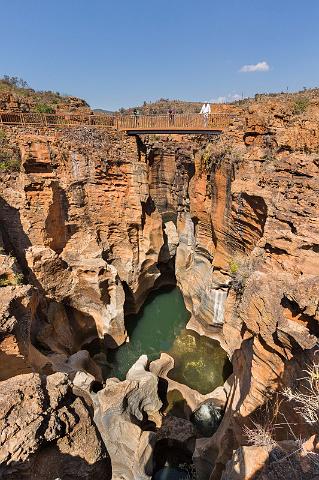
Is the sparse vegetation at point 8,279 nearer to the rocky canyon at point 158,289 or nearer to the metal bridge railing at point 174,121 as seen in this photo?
the rocky canyon at point 158,289

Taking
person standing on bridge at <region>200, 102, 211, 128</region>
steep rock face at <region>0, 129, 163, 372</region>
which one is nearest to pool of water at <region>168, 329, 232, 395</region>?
steep rock face at <region>0, 129, 163, 372</region>

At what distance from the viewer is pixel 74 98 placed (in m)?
16.3

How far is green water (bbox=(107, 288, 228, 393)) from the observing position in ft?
38.0

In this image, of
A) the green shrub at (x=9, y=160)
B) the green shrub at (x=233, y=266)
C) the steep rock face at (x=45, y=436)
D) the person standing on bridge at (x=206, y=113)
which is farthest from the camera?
the person standing on bridge at (x=206, y=113)

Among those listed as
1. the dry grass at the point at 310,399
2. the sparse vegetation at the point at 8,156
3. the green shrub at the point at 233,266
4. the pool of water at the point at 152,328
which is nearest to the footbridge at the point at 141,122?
the sparse vegetation at the point at 8,156

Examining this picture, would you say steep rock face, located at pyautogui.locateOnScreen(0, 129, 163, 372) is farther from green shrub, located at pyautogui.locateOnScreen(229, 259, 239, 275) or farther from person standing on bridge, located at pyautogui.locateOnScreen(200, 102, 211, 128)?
green shrub, located at pyautogui.locateOnScreen(229, 259, 239, 275)

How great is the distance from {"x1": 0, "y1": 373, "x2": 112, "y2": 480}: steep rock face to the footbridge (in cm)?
1196

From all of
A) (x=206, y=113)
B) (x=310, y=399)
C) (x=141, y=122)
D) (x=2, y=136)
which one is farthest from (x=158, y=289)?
(x=310, y=399)

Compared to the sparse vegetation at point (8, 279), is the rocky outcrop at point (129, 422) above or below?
below

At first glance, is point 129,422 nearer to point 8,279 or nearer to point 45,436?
point 8,279

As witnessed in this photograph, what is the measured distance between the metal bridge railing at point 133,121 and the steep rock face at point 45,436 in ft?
39.2

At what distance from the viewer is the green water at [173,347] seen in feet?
38.0

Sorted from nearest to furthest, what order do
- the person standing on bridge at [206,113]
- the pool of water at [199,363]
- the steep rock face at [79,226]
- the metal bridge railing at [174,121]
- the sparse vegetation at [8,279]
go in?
1. the sparse vegetation at [8,279]
2. the pool of water at [199,363]
3. the steep rock face at [79,226]
4. the metal bridge railing at [174,121]
5. the person standing on bridge at [206,113]

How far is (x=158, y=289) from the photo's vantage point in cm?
1698
